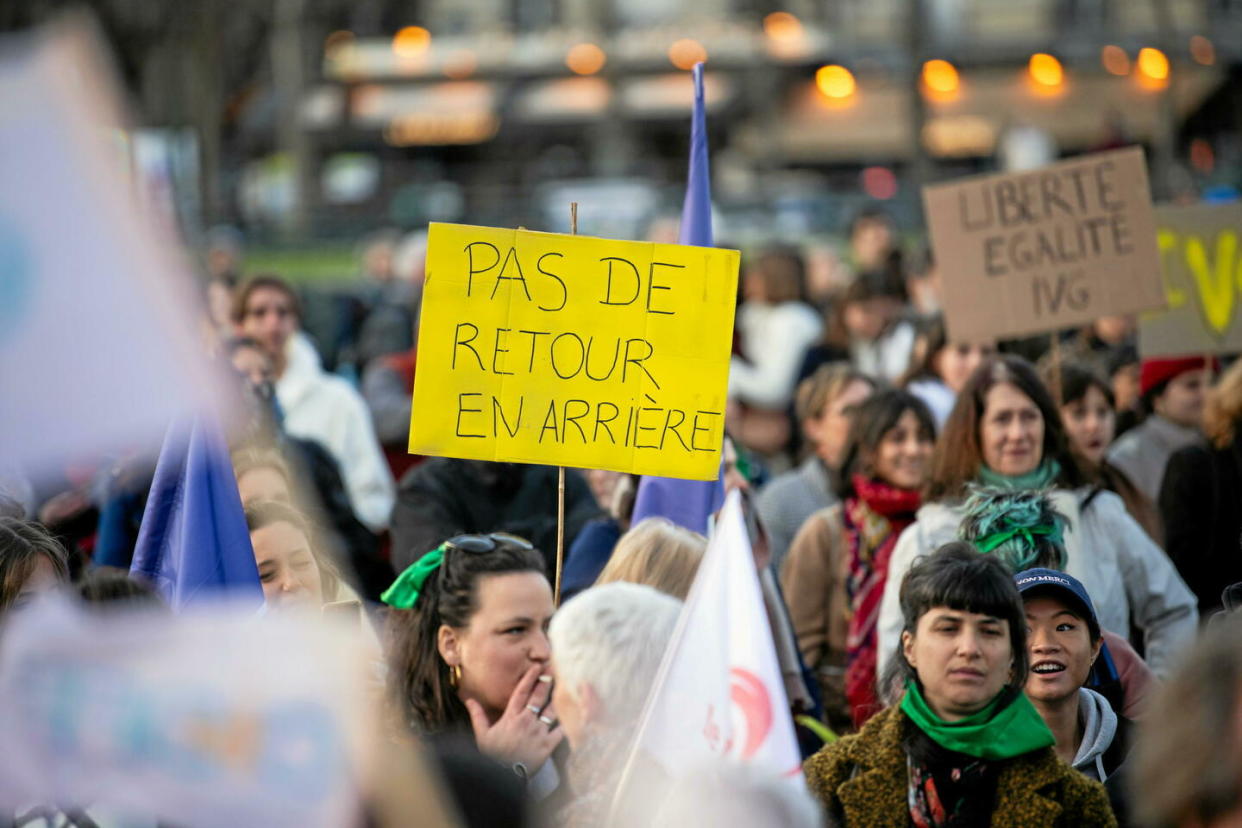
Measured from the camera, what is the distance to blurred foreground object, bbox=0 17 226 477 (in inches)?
102

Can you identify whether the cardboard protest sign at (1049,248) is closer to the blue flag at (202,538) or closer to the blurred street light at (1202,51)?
the blue flag at (202,538)

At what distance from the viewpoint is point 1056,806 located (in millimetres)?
3729

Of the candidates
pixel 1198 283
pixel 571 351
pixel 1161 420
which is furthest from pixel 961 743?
pixel 1198 283

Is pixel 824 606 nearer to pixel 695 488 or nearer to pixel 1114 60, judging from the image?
pixel 695 488

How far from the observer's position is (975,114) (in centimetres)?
3309

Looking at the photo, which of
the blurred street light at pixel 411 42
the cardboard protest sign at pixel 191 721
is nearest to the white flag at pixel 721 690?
the cardboard protest sign at pixel 191 721

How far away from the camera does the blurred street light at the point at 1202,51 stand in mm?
28766

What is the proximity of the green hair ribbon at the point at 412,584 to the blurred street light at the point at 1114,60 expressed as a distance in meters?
29.2

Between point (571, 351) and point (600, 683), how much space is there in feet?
5.02

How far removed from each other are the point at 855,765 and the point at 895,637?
1357mm

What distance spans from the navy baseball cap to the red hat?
3.12 meters

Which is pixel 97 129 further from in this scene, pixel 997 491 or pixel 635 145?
pixel 635 145

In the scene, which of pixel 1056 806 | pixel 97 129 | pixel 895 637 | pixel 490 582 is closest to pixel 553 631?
pixel 490 582

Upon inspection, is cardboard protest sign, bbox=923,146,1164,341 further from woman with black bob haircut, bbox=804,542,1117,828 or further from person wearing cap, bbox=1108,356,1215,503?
woman with black bob haircut, bbox=804,542,1117,828
